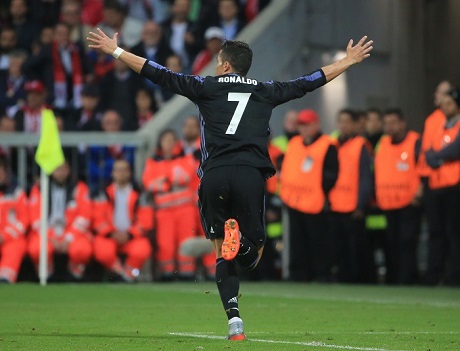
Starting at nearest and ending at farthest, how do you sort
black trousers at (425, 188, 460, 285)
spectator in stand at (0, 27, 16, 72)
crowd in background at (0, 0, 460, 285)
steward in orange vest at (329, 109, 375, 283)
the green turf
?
1. the green turf
2. black trousers at (425, 188, 460, 285)
3. crowd in background at (0, 0, 460, 285)
4. steward in orange vest at (329, 109, 375, 283)
5. spectator in stand at (0, 27, 16, 72)

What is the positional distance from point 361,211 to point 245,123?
27.3ft

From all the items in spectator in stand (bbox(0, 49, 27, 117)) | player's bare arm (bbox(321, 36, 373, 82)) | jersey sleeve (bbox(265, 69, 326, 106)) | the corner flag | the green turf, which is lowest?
the green turf

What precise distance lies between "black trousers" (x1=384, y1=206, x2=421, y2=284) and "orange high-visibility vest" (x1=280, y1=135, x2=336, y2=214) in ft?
3.05

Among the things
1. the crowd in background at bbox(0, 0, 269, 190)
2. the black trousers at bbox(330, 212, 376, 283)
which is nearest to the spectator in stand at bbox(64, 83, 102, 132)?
the crowd in background at bbox(0, 0, 269, 190)

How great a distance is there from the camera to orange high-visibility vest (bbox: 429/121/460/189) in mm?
16594

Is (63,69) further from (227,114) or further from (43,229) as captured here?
(227,114)

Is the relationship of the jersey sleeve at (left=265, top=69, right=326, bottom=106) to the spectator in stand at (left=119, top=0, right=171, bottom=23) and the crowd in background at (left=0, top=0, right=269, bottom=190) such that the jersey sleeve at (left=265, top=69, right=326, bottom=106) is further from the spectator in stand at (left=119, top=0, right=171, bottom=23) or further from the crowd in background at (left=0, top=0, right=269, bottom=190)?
the spectator in stand at (left=119, top=0, right=171, bottom=23)

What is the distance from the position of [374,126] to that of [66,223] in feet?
13.4

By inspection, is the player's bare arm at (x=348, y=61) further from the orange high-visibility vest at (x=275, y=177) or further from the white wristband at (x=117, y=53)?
the orange high-visibility vest at (x=275, y=177)

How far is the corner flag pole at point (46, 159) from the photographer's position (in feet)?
58.2

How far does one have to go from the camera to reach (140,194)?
61.5 ft

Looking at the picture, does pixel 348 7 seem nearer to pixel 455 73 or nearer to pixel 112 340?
pixel 455 73

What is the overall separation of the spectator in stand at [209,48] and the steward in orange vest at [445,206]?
456 centimetres

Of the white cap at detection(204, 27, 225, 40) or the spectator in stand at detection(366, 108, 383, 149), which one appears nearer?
the spectator in stand at detection(366, 108, 383, 149)
